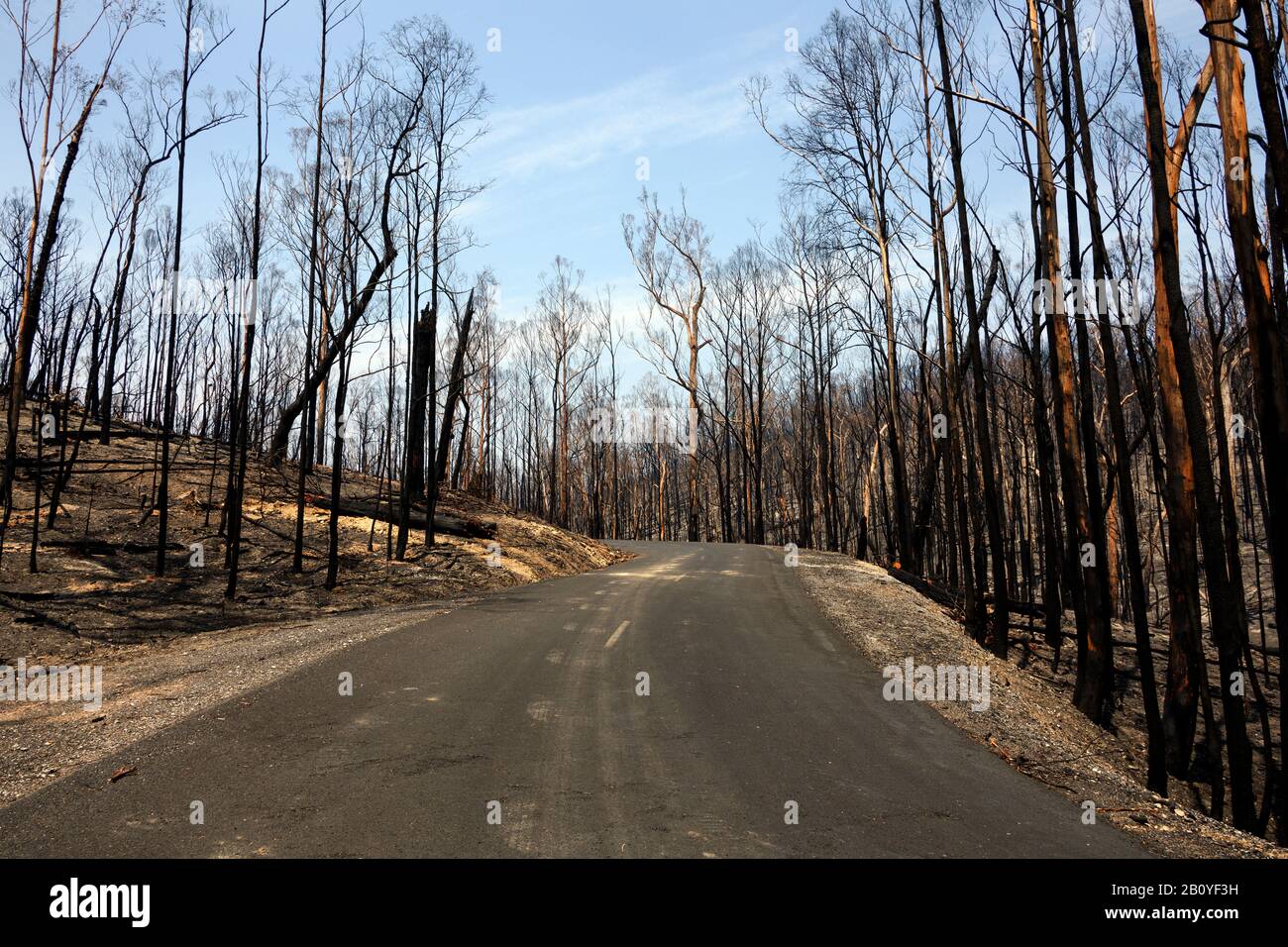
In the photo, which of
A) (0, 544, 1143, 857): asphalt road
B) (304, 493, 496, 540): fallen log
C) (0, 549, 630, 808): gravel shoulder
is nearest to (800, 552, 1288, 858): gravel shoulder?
(0, 544, 1143, 857): asphalt road

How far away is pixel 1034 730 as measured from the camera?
24.6ft

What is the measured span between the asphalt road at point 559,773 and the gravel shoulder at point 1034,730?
41 centimetres

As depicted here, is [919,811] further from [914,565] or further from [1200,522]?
[914,565]

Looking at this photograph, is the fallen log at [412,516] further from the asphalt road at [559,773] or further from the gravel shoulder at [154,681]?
the asphalt road at [559,773]

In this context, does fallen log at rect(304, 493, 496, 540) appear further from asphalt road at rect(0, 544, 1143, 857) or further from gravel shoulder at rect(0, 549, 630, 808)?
asphalt road at rect(0, 544, 1143, 857)

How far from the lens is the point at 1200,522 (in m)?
7.81

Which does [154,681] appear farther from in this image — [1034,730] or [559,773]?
[1034,730]

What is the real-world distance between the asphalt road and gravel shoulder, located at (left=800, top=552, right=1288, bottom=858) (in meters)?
0.41

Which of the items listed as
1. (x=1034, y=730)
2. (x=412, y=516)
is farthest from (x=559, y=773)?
(x=412, y=516)

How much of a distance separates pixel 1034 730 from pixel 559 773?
509 centimetres

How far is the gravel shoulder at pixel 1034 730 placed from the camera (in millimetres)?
5211

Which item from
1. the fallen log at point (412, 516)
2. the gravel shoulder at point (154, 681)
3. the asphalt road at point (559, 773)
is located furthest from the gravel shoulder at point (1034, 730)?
the fallen log at point (412, 516)
